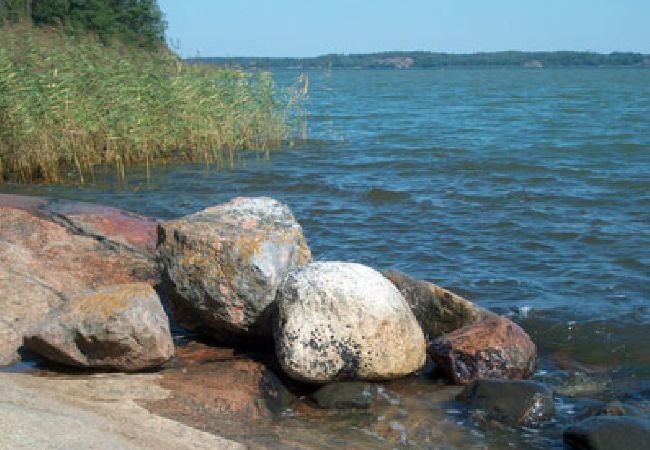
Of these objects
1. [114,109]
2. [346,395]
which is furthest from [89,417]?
[114,109]

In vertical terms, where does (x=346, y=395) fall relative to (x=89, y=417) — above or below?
below

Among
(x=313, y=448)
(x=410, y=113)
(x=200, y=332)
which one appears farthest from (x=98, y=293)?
(x=410, y=113)

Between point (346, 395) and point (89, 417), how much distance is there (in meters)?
1.81

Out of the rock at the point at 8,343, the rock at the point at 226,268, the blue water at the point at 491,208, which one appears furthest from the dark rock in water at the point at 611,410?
the rock at the point at 8,343

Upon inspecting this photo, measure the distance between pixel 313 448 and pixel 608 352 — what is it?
11.0 feet

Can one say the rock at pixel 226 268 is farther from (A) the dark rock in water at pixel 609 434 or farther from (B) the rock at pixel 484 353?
(A) the dark rock in water at pixel 609 434

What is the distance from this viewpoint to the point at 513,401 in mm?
5664

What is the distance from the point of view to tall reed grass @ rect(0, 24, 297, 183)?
44.9 ft

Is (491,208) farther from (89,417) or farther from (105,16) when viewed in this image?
(105,16)

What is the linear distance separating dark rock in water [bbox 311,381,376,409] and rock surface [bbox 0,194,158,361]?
2.15 meters

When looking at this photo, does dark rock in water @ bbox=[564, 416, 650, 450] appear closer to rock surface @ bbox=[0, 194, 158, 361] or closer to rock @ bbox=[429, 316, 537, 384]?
rock @ bbox=[429, 316, 537, 384]

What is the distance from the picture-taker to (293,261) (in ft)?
21.1

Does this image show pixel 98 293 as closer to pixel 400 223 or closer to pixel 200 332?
pixel 200 332

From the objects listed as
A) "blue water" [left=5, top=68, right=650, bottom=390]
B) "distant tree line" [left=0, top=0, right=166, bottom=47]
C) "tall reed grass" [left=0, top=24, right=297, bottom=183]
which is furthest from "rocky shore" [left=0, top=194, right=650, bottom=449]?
"distant tree line" [left=0, top=0, right=166, bottom=47]
